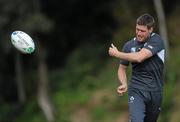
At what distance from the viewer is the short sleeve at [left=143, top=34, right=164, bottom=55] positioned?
11.7 meters

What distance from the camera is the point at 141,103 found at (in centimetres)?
1188

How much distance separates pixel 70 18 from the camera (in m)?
40.4

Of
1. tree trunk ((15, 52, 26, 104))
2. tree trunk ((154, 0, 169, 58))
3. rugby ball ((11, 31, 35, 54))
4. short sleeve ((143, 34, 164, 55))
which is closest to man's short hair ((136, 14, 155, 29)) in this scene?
short sleeve ((143, 34, 164, 55))

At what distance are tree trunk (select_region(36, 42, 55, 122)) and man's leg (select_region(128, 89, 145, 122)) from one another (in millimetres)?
24186

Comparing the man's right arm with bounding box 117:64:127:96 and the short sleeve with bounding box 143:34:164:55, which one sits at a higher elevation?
the short sleeve with bounding box 143:34:164:55

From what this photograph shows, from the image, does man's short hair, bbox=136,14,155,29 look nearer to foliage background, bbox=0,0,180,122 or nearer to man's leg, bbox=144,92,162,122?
man's leg, bbox=144,92,162,122

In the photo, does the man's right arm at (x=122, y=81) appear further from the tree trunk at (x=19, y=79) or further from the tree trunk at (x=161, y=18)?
the tree trunk at (x=19, y=79)

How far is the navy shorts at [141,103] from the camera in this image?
1183 cm

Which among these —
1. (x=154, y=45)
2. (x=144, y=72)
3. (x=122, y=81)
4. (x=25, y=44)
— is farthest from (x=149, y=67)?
(x=25, y=44)

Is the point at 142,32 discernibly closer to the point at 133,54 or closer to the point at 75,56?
the point at 133,54

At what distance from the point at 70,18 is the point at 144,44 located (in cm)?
2871

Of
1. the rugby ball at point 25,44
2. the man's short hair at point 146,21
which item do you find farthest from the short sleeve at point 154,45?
the rugby ball at point 25,44

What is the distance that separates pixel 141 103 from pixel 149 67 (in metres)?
0.58

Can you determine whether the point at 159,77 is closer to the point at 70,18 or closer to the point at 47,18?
the point at 47,18
